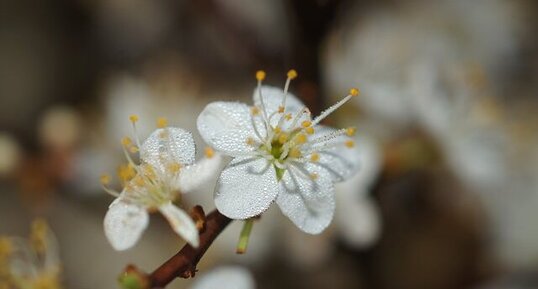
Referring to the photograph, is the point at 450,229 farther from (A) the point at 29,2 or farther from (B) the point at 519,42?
(A) the point at 29,2

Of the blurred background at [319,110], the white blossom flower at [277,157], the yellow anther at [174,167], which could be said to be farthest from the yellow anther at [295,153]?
the blurred background at [319,110]

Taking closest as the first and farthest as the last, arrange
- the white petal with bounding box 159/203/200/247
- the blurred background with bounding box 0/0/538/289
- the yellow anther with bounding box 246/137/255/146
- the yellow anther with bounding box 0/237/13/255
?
the white petal with bounding box 159/203/200/247, the yellow anther with bounding box 246/137/255/146, the yellow anther with bounding box 0/237/13/255, the blurred background with bounding box 0/0/538/289

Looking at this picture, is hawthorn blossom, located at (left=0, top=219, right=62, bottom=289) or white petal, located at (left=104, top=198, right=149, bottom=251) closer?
white petal, located at (left=104, top=198, right=149, bottom=251)

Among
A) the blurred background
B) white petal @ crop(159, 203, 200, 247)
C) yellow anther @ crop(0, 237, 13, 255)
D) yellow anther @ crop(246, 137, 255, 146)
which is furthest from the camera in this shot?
the blurred background

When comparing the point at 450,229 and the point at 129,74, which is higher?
the point at 129,74

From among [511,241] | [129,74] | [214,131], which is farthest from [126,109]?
[511,241]

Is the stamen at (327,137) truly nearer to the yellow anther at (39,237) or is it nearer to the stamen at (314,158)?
the stamen at (314,158)

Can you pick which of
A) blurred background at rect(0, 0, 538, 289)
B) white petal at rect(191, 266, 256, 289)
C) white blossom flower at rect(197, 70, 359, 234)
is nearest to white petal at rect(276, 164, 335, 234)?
white blossom flower at rect(197, 70, 359, 234)

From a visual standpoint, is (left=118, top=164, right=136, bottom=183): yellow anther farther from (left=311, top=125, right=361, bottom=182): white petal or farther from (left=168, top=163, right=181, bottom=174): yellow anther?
(left=311, top=125, right=361, bottom=182): white petal
